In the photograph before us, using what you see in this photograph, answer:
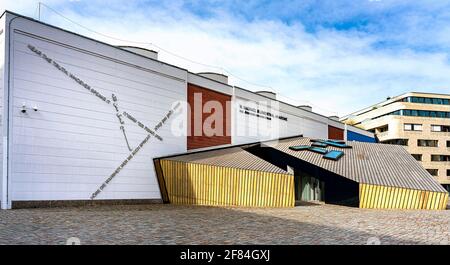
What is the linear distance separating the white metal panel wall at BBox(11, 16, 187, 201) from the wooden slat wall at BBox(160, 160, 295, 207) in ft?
5.50

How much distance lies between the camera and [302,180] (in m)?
29.2

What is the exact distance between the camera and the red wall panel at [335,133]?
4735 centimetres

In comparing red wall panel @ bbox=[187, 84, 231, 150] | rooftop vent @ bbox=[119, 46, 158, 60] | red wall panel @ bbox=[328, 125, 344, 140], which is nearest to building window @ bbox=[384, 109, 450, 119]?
red wall panel @ bbox=[328, 125, 344, 140]

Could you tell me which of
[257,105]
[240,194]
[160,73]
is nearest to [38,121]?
[160,73]

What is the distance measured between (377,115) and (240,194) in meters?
61.7

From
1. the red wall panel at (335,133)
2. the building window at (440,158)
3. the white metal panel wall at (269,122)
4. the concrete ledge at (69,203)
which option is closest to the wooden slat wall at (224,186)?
the concrete ledge at (69,203)

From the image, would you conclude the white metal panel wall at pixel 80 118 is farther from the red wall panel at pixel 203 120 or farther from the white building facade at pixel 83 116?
the red wall panel at pixel 203 120

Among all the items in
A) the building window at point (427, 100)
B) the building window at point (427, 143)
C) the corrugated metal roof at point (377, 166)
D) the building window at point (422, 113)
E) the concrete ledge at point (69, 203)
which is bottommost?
the concrete ledge at point (69, 203)

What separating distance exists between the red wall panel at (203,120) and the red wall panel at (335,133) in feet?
63.5

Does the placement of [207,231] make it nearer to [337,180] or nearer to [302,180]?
[337,180]

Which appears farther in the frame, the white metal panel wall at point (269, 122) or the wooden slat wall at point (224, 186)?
the white metal panel wall at point (269, 122)

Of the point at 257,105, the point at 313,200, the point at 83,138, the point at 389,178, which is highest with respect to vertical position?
the point at 257,105

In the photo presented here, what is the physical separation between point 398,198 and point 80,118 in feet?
55.7
